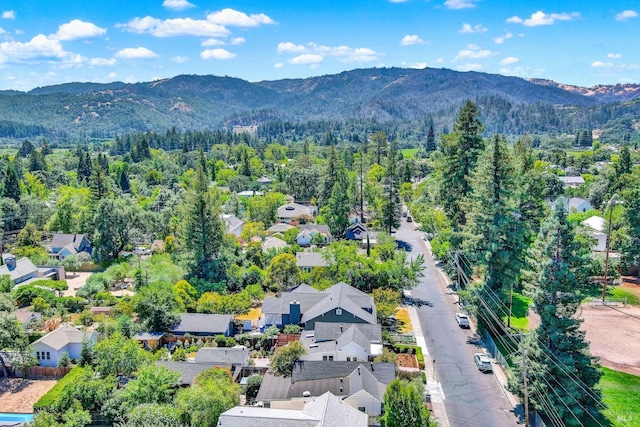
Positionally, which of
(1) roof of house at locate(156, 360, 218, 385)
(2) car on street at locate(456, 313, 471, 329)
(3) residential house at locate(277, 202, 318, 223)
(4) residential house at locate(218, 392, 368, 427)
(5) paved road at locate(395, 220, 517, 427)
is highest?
(3) residential house at locate(277, 202, 318, 223)

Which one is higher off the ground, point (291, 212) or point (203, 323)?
point (291, 212)

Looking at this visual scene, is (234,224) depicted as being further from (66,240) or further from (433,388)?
(433,388)

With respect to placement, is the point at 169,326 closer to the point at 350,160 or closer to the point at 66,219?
the point at 66,219

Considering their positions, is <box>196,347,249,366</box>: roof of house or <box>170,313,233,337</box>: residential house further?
<box>170,313,233,337</box>: residential house

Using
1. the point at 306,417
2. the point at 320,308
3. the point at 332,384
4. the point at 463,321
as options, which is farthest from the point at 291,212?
the point at 306,417

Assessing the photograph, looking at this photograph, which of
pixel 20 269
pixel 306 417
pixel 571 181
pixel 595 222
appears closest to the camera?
pixel 306 417

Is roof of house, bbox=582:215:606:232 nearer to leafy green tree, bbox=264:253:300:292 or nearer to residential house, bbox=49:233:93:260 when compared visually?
leafy green tree, bbox=264:253:300:292

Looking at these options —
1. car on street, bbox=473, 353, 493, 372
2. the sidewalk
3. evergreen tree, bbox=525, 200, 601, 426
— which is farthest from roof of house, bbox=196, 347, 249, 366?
evergreen tree, bbox=525, 200, 601, 426
